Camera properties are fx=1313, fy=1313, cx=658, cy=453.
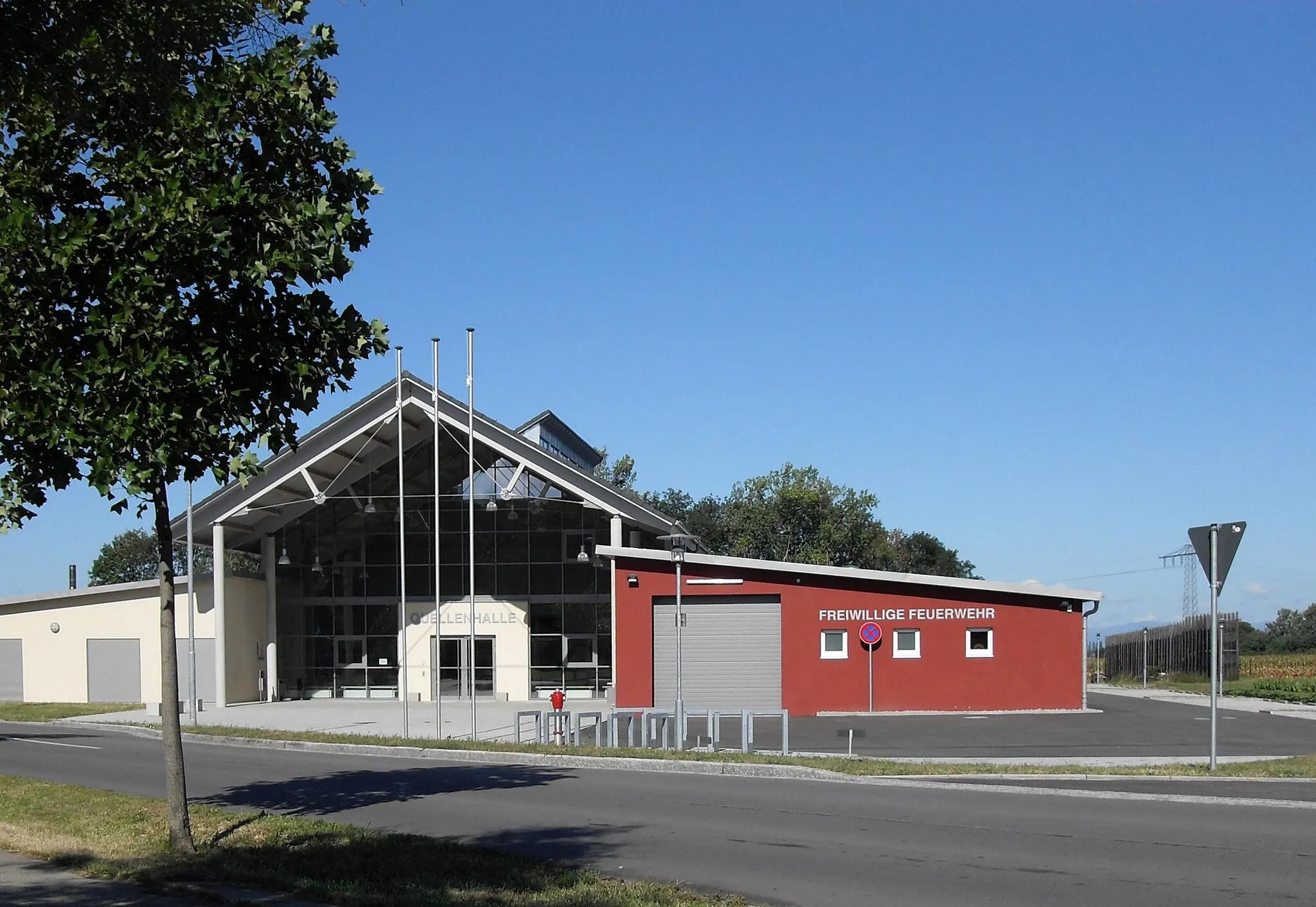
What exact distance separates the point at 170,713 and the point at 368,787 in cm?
595

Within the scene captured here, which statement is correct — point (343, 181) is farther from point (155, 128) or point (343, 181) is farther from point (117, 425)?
point (117, 425)

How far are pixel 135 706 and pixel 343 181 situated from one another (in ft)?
103

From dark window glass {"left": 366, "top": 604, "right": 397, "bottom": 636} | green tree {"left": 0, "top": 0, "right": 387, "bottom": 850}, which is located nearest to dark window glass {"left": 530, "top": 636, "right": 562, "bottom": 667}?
dark window glass {"left": 366, "top": 604, "right": 397, "bottom": 636}

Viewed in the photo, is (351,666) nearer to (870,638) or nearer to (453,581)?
(453,581)

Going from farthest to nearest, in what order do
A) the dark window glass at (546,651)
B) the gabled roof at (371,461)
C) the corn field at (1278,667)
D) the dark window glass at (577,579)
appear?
the corn field at (1278,667), the dark window glass at (546,651), the dark window glass at (577,579), the gabled roof at (371,461)

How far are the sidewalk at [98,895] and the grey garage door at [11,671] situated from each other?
117ft

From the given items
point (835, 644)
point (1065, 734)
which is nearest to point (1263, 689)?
point (835, 644)

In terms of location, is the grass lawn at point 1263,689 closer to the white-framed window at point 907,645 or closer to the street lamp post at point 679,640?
the white-framed window at point 907,645

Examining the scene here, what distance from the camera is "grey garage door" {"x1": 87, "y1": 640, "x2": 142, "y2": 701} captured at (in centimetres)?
4131

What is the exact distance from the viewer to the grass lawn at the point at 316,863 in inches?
359

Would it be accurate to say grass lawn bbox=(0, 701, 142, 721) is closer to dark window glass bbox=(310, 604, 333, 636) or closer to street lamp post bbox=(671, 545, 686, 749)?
dark window glass bbox=(310, 604, 333, 636)

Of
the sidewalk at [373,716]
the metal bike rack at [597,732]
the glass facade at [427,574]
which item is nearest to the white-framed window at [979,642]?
the sidewalk at [373,716]

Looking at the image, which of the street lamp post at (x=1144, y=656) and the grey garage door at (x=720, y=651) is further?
the street lamp post at (x=1144, y=656)

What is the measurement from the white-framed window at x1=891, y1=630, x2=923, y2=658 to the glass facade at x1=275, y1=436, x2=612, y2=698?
32.5 feet
